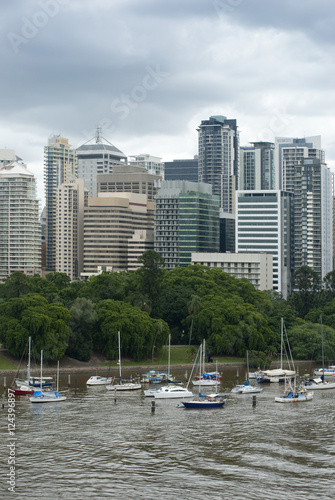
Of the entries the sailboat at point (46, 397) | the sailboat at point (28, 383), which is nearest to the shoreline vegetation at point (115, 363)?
the sailboat at point (28, 383)

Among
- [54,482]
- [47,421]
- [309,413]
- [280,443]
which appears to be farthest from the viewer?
[309,413]

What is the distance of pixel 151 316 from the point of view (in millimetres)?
152625

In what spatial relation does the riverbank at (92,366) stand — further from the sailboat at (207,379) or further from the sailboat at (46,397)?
the sailboat at (46,397)

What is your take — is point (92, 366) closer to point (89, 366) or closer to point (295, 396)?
point (89, 366)

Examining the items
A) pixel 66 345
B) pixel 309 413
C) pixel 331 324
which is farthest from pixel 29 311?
pixel 331 324

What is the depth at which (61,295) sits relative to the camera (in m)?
156

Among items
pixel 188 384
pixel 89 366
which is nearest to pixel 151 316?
pixel 89 366

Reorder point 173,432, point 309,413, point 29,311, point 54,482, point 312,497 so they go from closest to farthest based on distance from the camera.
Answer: point 312,497
point 54,482
point 173,432
point 309,413
point 29,311

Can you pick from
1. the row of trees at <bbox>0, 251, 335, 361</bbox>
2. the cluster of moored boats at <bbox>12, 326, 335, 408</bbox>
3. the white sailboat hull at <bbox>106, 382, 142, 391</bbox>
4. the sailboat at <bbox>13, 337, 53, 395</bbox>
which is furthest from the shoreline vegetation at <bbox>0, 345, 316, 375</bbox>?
the white sailboat hull at <bbox>106, 382, 142, 391</bbox>

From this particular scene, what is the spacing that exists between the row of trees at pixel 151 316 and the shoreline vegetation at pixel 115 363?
1457 mm

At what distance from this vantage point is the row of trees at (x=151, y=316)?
124m

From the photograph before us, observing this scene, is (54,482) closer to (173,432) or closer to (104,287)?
(173,432)

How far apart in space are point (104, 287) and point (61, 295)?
28.0 feet

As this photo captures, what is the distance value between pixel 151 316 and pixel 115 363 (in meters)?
23.3
